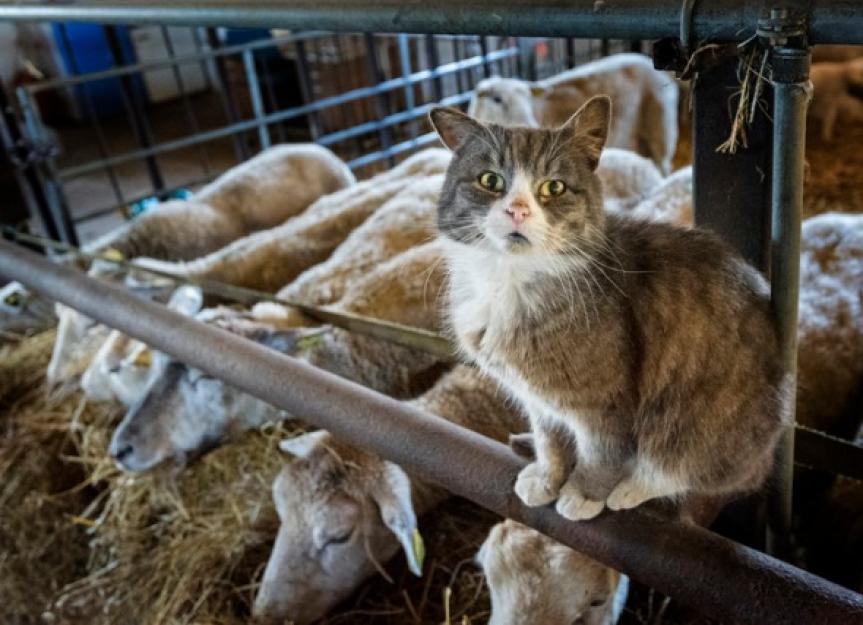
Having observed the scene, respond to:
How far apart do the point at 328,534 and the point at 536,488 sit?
3.43 ft

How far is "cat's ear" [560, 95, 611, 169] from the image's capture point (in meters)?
1.50

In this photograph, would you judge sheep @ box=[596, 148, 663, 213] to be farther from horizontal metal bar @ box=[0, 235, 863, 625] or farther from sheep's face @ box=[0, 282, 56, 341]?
sheep's face @ box=[0, 282, 56, 341]

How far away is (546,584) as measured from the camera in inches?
79.4

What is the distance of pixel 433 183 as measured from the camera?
177 inches

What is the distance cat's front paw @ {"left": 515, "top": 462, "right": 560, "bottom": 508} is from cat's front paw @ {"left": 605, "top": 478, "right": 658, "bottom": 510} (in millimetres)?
111

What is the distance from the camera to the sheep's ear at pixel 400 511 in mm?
2248

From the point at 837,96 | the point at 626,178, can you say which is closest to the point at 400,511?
the point at 626,178

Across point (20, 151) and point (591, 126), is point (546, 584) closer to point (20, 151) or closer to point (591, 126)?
point (591, 126)

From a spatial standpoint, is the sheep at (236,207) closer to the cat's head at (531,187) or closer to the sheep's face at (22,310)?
the sheep's face at (22,310)

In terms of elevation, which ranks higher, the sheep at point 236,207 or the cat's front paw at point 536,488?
the cat's front paw at point 536,488

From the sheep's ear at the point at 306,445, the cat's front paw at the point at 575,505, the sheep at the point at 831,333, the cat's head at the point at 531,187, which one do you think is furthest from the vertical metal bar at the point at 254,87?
the cat's front paw at the point at 575,505

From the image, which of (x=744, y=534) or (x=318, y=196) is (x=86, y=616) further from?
(x=318, y=196)

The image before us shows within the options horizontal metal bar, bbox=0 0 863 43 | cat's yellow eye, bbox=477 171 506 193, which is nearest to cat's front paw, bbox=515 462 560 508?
cat's yellow eye, bbox=477 171 506 193

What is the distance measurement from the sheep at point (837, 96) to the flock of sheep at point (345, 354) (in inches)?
128
